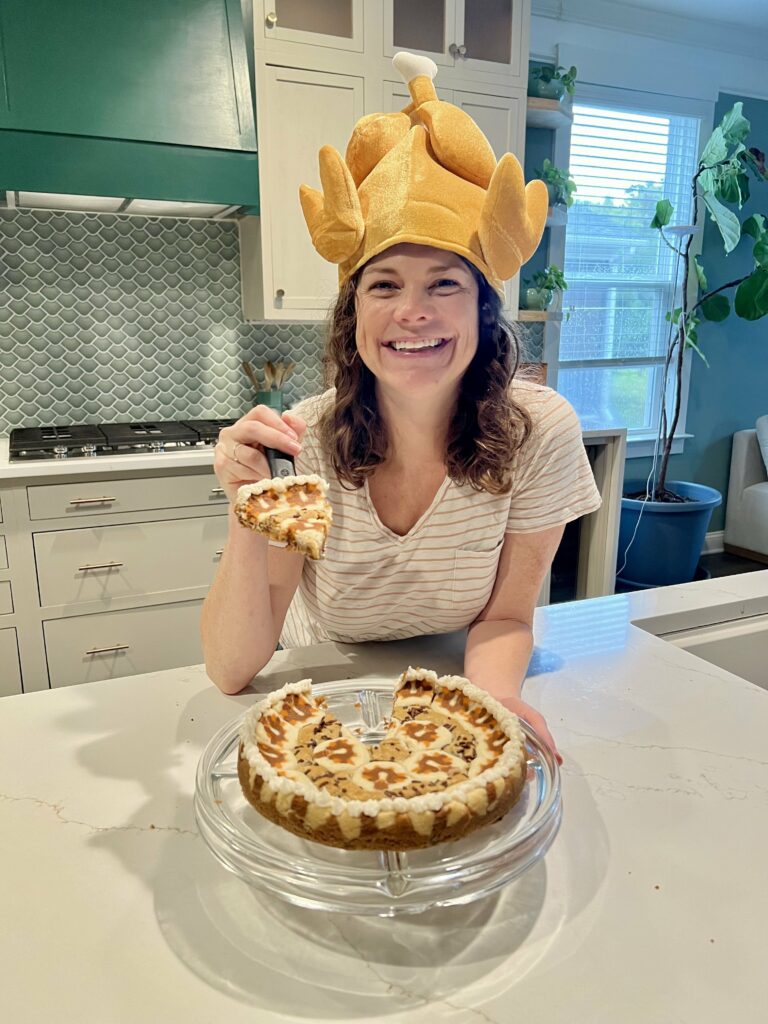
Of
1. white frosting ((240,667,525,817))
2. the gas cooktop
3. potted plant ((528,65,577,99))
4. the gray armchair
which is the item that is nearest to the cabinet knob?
the gas cooktop

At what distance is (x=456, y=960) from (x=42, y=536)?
2.16 metres

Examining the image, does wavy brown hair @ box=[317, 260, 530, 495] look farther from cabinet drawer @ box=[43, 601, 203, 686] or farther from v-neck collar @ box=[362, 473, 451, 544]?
cabinet drawer @ box=[43, 601, 203, 686]

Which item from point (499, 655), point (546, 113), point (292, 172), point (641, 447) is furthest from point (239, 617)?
point (641, 447)

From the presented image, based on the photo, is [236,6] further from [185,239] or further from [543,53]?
[543,53]

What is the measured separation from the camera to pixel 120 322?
9.70 ft

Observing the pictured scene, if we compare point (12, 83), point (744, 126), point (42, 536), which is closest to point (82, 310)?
point (12, 83)

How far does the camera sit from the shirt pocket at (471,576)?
117cm

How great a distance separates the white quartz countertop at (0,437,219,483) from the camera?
2.31 metres

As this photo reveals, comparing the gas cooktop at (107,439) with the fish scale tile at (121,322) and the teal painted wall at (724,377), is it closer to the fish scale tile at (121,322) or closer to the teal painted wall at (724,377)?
the fish scale tile at (121,322)

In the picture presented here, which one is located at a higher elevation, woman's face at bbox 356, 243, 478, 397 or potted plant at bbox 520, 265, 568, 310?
potted plant at bbox 520, 265, 568, 310

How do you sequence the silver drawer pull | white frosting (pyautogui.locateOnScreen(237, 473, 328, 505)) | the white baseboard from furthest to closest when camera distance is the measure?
the white baseboard
the silver drawer pull
white frosting (pyautogui.locateOnScreen(237, 473, 328, 505))

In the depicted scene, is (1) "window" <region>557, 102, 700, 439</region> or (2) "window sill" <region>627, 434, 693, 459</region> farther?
(2) "window sill" <region>627, 434, 693, 459</region>

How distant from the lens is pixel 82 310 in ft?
9.49

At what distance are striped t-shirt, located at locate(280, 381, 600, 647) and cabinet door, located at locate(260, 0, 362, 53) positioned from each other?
2.12 meters
